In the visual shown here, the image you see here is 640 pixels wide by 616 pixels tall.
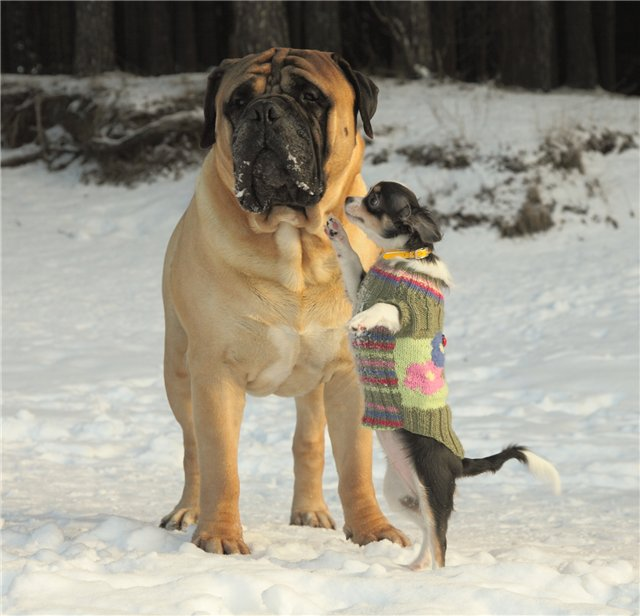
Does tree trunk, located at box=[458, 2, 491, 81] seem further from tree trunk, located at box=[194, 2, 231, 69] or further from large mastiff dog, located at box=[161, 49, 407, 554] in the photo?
large mastiff dog, located at box=[161, 49, 407, 554]

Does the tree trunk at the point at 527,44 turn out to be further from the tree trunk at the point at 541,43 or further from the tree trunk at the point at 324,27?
the tree trunk at the point at 324,27

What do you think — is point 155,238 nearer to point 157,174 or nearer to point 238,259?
point 157,174

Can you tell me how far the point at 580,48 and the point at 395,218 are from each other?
13.9 m

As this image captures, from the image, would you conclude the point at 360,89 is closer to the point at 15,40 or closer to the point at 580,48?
the point at 580,48

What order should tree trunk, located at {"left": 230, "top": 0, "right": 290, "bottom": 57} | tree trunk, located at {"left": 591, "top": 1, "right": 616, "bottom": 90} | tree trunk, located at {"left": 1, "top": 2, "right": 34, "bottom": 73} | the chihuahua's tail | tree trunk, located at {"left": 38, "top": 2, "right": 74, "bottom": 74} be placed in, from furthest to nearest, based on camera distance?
tree trunk, located at {"left": 1, "top": 2, "right": 34, "bottom": 73} < tree trunk, located at {"left": 38, "top": 2, "right": 74, "bottom": 74} < tree trunk, located at {"left": 591, "top": 1, "right": 616, "bottom": 90} < tree trunk, located at {"left": 230, "top": 0, "right": 290, "bottom": 57} < the chihuahua's tail

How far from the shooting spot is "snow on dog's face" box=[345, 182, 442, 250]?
344 centimetres

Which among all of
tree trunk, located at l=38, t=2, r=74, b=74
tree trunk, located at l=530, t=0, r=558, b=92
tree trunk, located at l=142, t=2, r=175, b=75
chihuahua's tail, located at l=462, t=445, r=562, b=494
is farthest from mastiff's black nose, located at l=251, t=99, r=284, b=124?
tree trunk, located at l=38, t=2, r=74, b=74

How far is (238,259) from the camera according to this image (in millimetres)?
3969

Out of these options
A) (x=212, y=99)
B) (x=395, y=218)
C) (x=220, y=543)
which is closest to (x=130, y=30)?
(x=212, y=99)

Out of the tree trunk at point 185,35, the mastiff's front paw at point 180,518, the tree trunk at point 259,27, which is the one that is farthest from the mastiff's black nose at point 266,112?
the tree trunk at point 185,35

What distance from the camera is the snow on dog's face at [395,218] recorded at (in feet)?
11.3

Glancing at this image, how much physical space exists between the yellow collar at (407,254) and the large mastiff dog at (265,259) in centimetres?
53

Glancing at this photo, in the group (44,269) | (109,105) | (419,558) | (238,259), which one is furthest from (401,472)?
(109,105)

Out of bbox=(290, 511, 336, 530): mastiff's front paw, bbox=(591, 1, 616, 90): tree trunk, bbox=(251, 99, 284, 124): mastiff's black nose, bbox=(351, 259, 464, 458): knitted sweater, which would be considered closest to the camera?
bbox=(351, 259, 464, 458): knitted sweater
